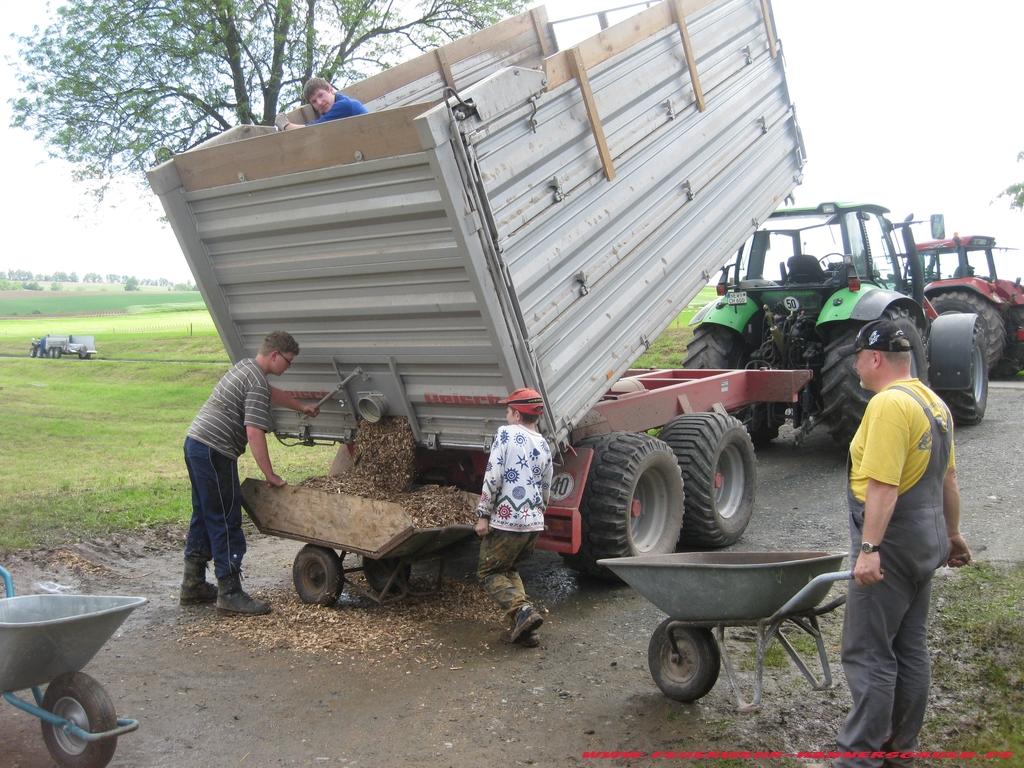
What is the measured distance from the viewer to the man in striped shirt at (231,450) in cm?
609

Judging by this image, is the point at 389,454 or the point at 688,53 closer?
the point at 389,454

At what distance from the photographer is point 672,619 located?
4543 millimetres

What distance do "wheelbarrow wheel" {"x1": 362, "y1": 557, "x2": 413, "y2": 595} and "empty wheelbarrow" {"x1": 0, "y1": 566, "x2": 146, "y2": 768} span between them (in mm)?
2233

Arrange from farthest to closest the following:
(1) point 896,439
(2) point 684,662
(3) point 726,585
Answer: (2) point 684,662
(3) point 726,585
(1) point 896,439

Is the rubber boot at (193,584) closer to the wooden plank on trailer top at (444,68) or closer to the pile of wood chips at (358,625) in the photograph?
the pile of wood chips at (358,625)

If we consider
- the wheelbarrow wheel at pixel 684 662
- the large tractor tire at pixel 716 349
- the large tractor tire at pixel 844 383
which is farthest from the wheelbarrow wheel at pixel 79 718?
the large tractor tire at pixel 716 349

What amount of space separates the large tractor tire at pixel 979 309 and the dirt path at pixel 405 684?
8123 millimetres

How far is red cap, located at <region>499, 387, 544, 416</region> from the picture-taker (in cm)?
538

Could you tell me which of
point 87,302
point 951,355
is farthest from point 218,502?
point 87,302

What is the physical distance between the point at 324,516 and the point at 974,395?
8.14 meters

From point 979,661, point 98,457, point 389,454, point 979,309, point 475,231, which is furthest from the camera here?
point 979,309

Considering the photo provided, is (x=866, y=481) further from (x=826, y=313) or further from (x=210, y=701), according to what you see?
(x=826, y=313)

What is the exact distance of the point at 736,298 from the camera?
32.8ft

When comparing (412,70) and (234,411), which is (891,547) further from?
(412,70)
